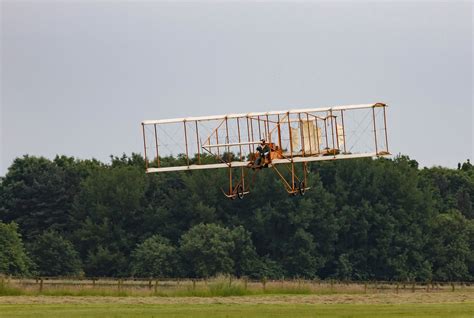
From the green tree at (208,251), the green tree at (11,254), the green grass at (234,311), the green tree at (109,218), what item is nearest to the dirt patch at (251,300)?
the green grass at (234,311)

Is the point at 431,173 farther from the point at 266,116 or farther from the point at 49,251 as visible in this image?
the point at 266,116

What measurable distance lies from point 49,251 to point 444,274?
96.6 feet

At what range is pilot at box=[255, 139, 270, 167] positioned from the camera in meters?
53.7

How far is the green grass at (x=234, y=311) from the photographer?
4934cm

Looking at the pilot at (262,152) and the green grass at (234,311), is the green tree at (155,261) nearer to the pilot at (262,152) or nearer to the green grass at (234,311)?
the green grass at (234,311)

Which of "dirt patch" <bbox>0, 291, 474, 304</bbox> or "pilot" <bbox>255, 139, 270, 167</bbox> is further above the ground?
"pilot" <bbox>255, 139, 270, 167</bbox>

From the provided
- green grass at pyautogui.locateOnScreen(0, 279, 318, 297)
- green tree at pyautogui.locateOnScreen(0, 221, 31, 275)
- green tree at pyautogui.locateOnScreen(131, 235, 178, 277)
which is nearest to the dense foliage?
green tree at pyautogui.locateOnScreen(131, 235, 178, 277)

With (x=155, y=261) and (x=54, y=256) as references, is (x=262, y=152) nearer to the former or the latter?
(x=155, y=261)

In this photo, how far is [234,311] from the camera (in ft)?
167

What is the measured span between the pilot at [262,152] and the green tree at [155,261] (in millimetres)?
40812

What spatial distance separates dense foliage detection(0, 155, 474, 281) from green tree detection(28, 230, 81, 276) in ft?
0.24

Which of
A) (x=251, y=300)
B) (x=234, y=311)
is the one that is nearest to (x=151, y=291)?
(x=251, y=300)

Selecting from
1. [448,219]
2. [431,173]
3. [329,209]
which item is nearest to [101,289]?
[329,209]

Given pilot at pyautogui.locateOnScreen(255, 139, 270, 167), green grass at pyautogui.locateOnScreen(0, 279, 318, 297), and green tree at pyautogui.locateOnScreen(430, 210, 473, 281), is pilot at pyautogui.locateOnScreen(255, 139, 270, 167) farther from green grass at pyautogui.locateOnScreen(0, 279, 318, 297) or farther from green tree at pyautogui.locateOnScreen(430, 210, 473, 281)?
green tree at pyautogui.locateOnScreen(430, 210, 473, 281)
